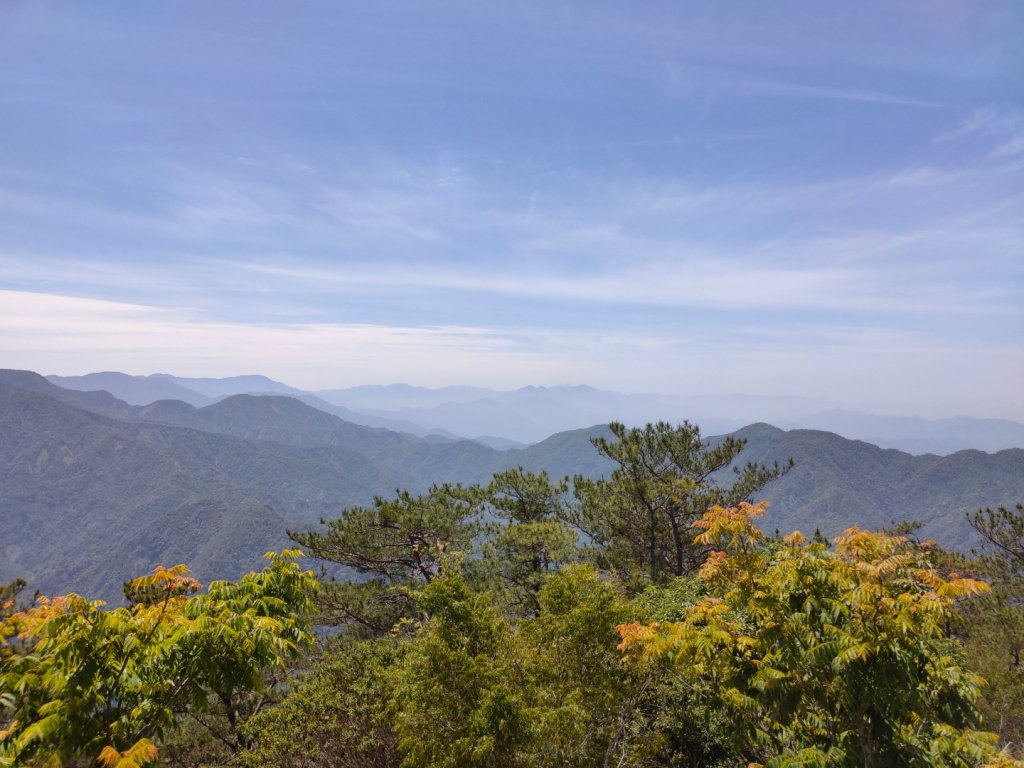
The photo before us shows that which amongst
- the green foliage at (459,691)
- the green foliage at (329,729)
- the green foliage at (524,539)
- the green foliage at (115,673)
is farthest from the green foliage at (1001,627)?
the green foliage at (115,673)

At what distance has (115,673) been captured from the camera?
4281 mm

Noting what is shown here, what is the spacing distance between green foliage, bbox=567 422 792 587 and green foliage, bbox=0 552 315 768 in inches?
669

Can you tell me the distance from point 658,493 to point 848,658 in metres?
15.4

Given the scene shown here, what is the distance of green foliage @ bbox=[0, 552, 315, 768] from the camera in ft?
13.0

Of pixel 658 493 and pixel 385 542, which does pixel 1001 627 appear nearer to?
pixel 658 493

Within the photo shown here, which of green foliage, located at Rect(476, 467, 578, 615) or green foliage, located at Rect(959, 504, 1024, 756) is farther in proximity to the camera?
green foliage, located at Rect(476, 467, 578, 615)

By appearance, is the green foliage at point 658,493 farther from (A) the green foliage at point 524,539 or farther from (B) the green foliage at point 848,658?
(B) the green foliage at point 848,658

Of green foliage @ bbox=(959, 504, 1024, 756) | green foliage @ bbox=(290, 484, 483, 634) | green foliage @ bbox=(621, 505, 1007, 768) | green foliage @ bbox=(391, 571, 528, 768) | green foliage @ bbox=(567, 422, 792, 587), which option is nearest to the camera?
green foliage @ bbox=(621, 505, 1007, 768)

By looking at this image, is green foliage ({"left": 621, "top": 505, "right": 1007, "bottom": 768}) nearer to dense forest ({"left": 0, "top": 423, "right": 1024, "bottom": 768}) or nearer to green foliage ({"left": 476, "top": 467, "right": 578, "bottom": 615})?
dense forest ({"left": 0, "top": 423, "right": 1024, "bottom": 768})

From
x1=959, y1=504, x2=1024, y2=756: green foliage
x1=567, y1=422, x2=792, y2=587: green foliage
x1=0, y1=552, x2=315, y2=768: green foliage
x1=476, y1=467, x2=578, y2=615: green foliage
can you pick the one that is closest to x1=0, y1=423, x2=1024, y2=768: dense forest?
x1=0, y1=552, x2=315, y2=768: green foliage

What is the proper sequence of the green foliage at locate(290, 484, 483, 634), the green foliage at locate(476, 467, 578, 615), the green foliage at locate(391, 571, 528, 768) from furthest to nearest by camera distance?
1. the green foliage at locate(290, 484, 483, 634)
2. the green foliage at locate(476, 467, 578, 615)
3. the green foliage at locate(391, 571, 528, 768)

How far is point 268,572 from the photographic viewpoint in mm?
5996

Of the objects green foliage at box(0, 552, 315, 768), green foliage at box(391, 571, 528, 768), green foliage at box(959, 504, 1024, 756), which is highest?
green foliage at box(0, 552, 315, 768)

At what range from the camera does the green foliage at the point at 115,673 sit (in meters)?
3.95
